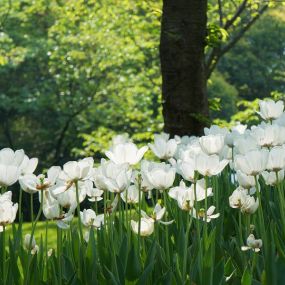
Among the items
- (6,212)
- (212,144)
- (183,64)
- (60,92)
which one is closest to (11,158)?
(6,212)

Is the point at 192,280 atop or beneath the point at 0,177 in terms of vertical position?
beneath

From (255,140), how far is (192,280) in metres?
0.90

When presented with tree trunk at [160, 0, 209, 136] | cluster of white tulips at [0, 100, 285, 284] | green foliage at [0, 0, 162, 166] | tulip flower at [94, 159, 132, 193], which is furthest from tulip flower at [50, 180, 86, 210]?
green foliage at [0, 0, 162, 166]

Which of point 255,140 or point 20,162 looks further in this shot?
point 255,140

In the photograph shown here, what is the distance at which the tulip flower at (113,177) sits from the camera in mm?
Answer: 2441

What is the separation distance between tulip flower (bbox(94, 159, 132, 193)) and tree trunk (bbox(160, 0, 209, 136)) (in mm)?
3201

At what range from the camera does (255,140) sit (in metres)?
3.00

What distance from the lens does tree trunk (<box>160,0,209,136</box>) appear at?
19.0 ft

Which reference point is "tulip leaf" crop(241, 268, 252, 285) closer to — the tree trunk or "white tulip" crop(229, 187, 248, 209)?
"white tulip" crop(229, 187, 248, 209)

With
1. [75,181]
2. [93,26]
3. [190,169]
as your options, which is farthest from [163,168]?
[93,26]

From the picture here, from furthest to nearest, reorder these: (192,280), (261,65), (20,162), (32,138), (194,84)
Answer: (261,65)
(32,138)
(194,84)
(20,162)
(192,280)

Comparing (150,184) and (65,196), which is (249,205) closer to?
(150,184)

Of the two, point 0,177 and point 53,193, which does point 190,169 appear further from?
point 0,177

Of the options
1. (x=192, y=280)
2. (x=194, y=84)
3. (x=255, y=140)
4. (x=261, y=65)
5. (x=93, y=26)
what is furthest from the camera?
(x=261, y=65)
